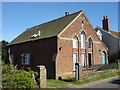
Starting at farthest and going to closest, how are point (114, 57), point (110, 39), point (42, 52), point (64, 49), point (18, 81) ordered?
point (110, 39) < point (114, 57) < point (42, 52) < point (64, 49) < point (18, 81)

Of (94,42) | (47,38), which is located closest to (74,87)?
(47,38)

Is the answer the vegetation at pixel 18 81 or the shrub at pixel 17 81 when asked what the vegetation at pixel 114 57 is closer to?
the vegetation at pixel 18 81

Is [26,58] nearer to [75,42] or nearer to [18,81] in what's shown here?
[75,42]

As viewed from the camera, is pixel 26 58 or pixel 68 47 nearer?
pixel 68 47

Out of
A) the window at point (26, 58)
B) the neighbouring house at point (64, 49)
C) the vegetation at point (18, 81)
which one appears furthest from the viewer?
the window at point (26, 58)

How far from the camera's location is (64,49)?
18.9 meters

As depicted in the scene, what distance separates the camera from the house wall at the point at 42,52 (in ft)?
60.3

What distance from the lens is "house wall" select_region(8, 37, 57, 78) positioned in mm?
18391

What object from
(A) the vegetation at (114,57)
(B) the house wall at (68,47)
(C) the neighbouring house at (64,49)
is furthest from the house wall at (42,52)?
(A) the vegetation at (114,57)

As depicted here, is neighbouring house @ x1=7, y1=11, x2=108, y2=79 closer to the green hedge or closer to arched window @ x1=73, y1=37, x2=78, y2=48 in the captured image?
arched window @ x1=73, y1=37, x2=78, y2=48

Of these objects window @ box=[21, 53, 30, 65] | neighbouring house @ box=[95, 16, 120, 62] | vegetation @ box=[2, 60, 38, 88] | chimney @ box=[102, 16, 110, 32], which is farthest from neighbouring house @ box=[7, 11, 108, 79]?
chimney @ box=[102, 16, 110, 32]

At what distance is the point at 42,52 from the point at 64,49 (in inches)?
133

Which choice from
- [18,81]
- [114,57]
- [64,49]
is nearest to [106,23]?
[114,57]

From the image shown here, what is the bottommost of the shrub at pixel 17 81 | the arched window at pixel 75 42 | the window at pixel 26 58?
the shrub at pixel 17 81
